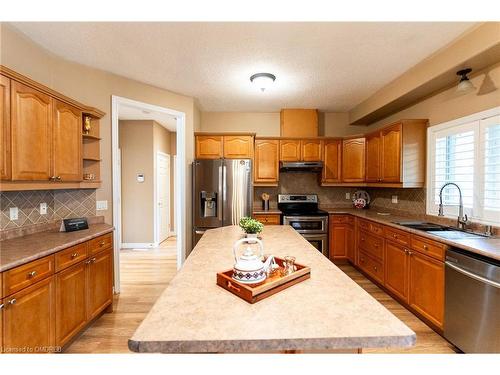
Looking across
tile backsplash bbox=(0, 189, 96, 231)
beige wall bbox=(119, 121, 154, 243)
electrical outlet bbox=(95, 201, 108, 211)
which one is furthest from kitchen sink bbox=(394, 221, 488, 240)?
beige wall bbox=(119, 121, 154, 243)

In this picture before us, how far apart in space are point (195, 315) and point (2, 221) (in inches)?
80.6

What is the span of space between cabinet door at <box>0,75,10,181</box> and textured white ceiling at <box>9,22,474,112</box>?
2.43 ft

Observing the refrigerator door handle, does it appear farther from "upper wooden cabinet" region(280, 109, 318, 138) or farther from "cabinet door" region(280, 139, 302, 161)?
"upper wooden cabinet" region(280, 109, 318, 138)

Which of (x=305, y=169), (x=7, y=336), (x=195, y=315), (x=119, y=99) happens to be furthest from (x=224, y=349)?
(x=305, y=169)

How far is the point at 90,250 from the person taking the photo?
7.11ft

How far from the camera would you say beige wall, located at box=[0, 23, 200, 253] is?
2.09m

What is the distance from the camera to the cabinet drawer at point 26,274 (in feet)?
4.61

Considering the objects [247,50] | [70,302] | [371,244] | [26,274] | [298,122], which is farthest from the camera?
[298,122]

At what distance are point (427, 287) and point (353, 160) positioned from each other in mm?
2363

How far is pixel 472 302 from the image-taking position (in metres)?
1.77

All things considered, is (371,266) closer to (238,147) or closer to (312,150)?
(312,150)

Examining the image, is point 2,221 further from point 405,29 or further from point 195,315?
point 405,29

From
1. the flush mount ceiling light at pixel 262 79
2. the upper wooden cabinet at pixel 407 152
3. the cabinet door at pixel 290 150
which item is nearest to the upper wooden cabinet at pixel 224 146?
the cabinet door at pixel 290 150

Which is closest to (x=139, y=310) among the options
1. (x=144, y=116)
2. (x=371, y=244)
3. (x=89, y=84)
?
(x=89, y=84)
